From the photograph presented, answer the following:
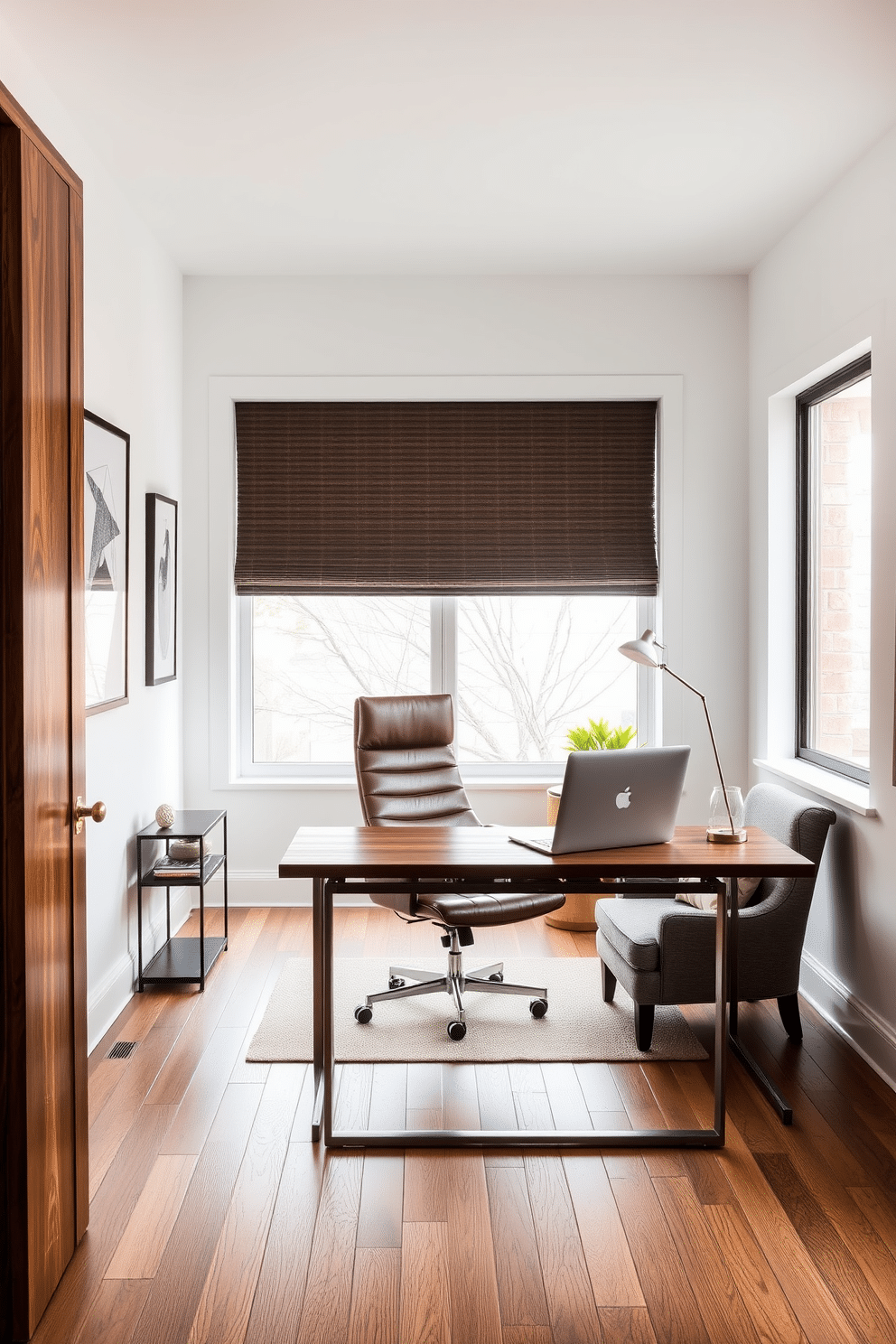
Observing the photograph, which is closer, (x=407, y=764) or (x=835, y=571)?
(x=835, y=571)

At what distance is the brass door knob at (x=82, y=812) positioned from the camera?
210cm

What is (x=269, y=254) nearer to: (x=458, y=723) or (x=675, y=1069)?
(x=458, y=723)

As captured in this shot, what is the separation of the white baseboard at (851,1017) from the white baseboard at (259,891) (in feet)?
6.70

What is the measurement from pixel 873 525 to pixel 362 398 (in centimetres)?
238

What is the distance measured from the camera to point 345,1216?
88.0 inches

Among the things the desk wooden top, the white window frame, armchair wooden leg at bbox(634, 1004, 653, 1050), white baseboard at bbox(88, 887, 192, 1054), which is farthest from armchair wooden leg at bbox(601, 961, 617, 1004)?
white baseboard at bbox(88, 887, 192, 1054)

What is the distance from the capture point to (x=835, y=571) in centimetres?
376

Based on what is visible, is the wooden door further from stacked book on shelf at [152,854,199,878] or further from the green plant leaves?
the green plant leaves

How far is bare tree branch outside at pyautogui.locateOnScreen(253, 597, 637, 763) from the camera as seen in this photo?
15.7 feet

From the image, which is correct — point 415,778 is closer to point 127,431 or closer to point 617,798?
point 617,798

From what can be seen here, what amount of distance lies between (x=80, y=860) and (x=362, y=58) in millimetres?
2246

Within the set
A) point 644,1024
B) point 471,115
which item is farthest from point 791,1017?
point 471,115

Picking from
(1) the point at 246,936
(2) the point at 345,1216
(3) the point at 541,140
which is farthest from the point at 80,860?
(3) the point at 541,140

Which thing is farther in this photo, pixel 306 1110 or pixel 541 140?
pixel 541 140
